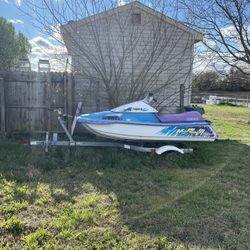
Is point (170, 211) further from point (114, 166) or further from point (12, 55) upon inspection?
point (12, 55)

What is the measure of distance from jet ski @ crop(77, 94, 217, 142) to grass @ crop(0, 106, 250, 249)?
408 millimetres

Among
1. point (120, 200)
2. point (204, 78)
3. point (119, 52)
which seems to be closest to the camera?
point (120, 200)

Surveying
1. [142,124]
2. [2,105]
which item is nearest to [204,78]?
[142,124]

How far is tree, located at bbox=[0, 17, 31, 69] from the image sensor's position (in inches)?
723

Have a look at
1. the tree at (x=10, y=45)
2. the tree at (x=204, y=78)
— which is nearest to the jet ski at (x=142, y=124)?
the tree at (x=204, y=78)

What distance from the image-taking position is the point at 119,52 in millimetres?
8250

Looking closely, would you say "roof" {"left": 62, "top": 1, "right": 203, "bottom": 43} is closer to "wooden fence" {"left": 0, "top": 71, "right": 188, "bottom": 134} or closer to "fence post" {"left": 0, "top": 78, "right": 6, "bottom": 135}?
"wooden fence" {"left": 0, "top": 71, "right": 188, "bottom": 134}

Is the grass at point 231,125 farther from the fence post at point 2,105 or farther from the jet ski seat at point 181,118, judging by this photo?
the fence post at point 2,105

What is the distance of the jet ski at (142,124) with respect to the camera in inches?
237

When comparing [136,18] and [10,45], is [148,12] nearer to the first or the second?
[136,18]

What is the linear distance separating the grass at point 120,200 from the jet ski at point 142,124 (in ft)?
1.34

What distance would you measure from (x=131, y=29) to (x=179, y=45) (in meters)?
1.86

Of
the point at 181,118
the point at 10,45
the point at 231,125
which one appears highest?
the point at 10,45

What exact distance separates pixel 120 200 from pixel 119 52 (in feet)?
16.7
